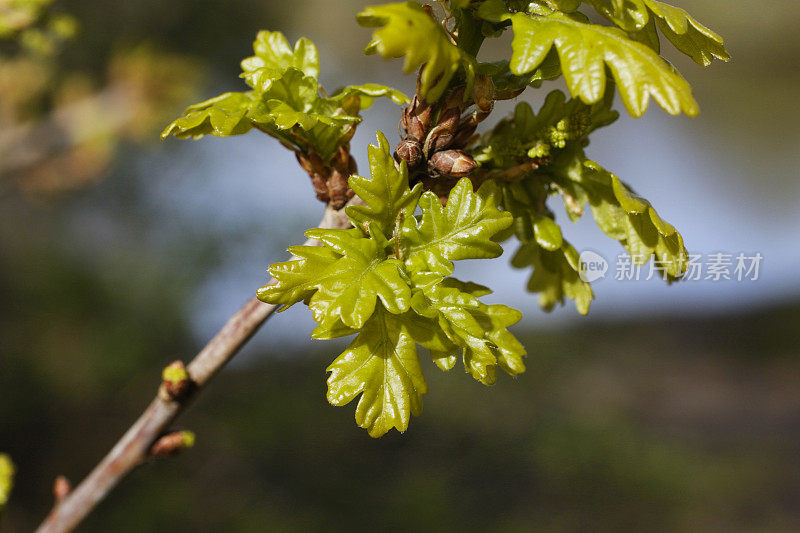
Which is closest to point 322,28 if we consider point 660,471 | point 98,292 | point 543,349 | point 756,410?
point 98,292

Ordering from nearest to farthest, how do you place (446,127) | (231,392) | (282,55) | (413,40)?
(413,40)
(446,127)
(282,55)
(231,392)

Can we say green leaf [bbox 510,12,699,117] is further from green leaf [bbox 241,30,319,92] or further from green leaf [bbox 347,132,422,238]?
green leaf [bbox 241,30,319,92]

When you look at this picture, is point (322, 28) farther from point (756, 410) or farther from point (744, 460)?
point (756, 410)

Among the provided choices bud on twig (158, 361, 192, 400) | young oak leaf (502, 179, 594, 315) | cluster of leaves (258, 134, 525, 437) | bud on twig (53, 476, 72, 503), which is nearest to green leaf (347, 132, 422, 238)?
cluster of leaves (258, 134, 525, 437)

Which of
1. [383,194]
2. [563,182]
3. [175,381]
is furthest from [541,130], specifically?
[175,381]

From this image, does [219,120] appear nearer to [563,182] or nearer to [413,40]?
[413,40]

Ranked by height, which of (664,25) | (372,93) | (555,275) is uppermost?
(372,93)

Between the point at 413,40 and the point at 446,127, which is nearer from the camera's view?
the point at 413,40
